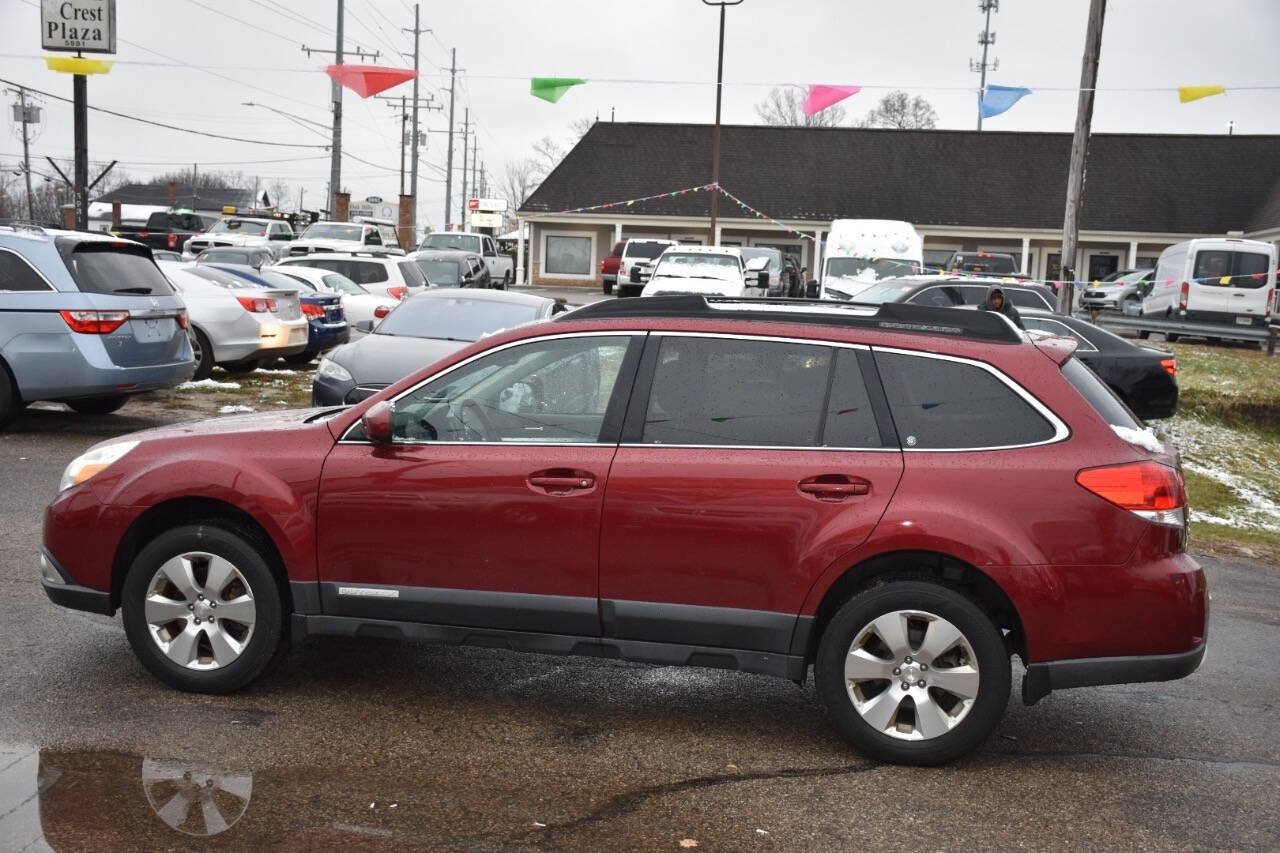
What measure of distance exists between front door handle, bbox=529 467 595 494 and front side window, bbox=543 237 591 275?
43.3 metres

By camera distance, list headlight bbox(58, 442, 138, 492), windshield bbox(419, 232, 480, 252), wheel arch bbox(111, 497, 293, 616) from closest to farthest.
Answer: wheel arch bbox(111, 497, 293, 616), headlight bbox(58, 442, 138, 492), windshield bbox(419, 232, 480, 252)

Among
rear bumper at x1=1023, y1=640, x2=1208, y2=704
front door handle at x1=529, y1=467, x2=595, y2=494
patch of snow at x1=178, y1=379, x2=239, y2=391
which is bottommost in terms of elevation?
patch of snow at x1=178, y1=379, x2=239, y2=391

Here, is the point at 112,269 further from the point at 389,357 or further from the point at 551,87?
the point at 551,87

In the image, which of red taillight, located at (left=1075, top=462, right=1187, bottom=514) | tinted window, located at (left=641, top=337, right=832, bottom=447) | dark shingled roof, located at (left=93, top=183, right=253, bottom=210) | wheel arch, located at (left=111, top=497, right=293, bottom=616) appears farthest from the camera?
dark shingled roof, located at (left=93, top=183, right=253, bottom=210)

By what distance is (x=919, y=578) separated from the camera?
491 centimetres

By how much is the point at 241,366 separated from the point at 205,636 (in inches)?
491

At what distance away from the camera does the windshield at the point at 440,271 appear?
2711 centimetres

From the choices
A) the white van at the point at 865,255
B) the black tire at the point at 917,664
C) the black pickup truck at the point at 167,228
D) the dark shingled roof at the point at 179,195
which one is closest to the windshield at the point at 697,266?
the white van at the point at 865,255

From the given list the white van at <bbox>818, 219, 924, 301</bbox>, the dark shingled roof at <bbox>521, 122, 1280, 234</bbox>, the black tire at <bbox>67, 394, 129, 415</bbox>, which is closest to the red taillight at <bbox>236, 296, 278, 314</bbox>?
the black tire at <bbox>67, 394, 129, 415</bbox>

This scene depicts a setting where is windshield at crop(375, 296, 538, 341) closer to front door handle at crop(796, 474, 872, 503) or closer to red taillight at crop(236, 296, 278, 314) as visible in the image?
red taillight at crop(236, 296, 278, 314)

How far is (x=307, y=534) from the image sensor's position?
5.26 metres

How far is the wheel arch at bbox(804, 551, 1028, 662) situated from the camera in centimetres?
485

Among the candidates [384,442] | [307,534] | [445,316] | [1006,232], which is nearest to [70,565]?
[307,534]

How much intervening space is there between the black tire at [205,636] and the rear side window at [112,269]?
676 cm
